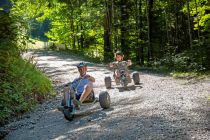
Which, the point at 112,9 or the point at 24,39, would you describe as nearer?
the point at 24,39

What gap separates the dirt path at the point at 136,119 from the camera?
25.6ft

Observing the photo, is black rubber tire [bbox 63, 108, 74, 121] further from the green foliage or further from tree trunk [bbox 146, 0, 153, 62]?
tree trunk [bbox 146, 0, 153, 62]

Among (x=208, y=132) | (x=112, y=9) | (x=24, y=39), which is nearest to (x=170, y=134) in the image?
(x=208, y=132)

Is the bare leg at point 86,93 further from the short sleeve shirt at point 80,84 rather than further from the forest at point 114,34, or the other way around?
the forest at point 114,34

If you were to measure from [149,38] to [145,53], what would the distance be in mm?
4328

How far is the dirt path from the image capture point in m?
7.81

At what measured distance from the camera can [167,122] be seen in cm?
Result: 838

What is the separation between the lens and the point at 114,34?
31.4 metres

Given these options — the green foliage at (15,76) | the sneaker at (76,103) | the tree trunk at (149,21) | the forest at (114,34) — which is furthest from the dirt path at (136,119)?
the tree trunk at (149,21)

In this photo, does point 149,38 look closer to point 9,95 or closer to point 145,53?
point 145,53

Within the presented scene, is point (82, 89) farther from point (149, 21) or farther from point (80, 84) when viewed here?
point (149, 21)

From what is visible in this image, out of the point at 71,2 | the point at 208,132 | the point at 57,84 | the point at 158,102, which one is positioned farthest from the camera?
the point at 71,2

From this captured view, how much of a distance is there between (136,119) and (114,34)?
896 inches

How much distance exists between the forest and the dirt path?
4.40ft
